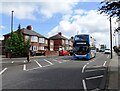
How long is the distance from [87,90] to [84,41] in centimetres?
2347

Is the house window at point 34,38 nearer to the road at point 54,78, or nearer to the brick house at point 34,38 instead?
the brick house at point 34,38

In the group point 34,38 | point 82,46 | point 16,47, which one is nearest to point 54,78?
point 82,46

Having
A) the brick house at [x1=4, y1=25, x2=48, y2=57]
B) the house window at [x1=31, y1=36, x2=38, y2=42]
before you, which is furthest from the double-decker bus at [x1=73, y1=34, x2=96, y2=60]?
the house window at [x1=31, y1=36, x2=38, y2=42]

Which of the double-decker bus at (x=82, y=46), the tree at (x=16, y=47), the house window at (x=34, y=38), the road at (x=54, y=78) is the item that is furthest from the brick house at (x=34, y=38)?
the road at (x=54, y=78)

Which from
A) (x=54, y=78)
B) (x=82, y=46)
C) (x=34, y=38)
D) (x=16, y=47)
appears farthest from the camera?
(x=34, y=38)

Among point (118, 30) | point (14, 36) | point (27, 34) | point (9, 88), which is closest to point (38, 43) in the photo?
point (27, 34)

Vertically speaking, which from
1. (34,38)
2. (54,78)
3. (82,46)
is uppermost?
(34,38)

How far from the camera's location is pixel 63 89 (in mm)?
10961

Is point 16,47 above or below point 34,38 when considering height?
below

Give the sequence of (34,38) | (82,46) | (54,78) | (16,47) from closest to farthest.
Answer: (54,78) < (82,46) < (16,47) < (34,38)

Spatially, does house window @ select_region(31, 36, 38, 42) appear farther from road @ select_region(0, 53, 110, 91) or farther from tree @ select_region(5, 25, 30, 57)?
road @ select_region(0, 53, 110, 91)

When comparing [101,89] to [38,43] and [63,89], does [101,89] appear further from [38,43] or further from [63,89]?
[38,43]

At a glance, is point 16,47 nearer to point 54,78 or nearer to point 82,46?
point 82,46

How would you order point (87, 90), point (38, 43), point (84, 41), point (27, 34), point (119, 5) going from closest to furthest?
point (87, 90) → point (119, 5) → point (84, 41) → point (27, 34) → point (38, 43)
